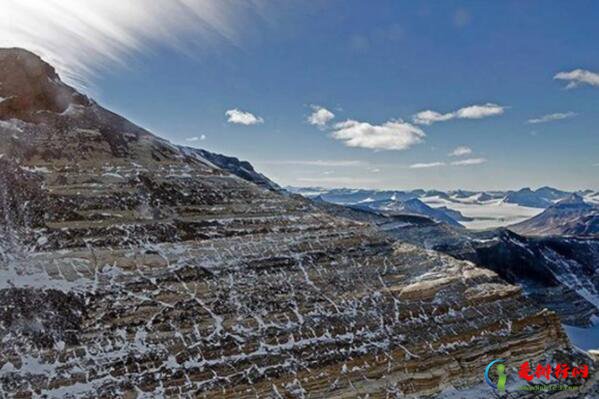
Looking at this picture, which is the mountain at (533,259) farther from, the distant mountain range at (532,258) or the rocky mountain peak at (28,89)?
the rocky mountain peak at (28,89)

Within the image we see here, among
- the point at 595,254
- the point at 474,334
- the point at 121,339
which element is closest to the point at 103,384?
the point at 121,339

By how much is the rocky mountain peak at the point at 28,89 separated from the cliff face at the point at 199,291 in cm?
24

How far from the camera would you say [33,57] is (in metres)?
45.1

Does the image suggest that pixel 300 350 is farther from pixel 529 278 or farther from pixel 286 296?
pixel 529 278

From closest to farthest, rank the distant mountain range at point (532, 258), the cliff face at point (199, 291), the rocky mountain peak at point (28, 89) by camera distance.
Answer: the cliff face at point (199, 291)
the rocky mountain peak at point (28, 89)
the distant mountain range at point (532, 258)

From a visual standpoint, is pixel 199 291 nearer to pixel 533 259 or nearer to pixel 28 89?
pixel 28 89

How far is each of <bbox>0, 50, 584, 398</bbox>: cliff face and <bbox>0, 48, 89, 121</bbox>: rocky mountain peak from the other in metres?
0.24

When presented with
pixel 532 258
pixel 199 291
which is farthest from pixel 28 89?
pixel 532 258

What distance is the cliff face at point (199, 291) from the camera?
23.9 m

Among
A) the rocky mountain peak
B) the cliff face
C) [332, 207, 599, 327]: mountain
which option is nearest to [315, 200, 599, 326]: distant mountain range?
[332, 207, 599, 327]: mountain

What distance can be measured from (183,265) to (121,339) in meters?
7.44

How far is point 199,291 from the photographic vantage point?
29.2m

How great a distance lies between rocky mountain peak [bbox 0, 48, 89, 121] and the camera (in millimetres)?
40562

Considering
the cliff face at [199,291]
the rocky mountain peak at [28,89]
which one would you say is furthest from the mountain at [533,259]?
the rocky mountain peak at [28,89]
